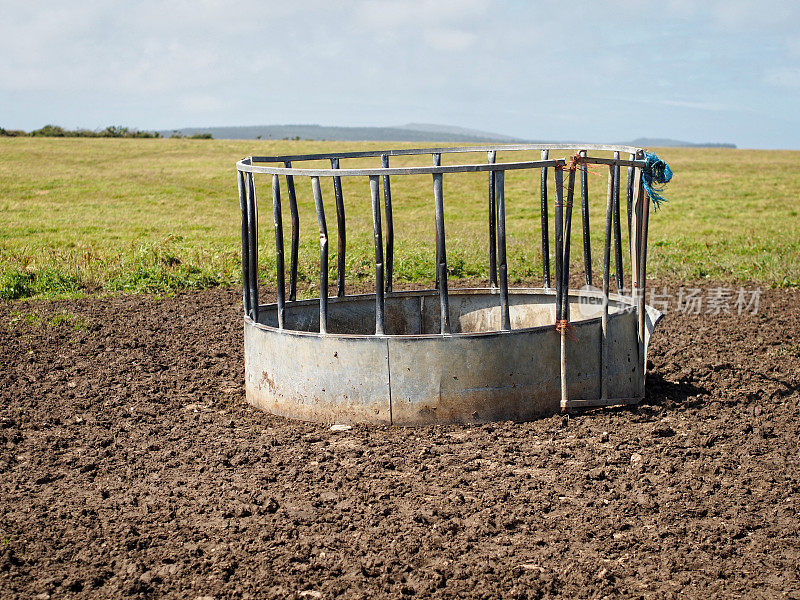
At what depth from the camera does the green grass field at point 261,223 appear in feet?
41.1

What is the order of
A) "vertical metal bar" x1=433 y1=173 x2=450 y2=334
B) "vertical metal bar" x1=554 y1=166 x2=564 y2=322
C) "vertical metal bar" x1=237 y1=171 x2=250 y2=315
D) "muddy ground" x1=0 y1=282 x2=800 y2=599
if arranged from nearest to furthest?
"muddy ground" x1=0 y1=282 x2=800 y2=599 < "vertical metal bar" x1=433 y1=173 x2=450 y2=334 < "vertical metal bar" x1=554 y1=166 x2=564 y2=322 < "vertical metal bar" x1=237 y1=171 x2=250 y2=315

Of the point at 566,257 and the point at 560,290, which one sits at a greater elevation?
the point at 566,257

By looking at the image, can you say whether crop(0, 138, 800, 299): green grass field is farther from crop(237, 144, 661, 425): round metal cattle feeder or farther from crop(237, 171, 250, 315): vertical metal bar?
crop(237, 144, 661, 425): round metal cattle feeder

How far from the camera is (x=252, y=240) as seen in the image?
6551 millimetres

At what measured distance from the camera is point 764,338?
28.3 ft

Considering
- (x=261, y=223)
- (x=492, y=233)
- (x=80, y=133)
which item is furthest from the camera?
(x=80, y=133)

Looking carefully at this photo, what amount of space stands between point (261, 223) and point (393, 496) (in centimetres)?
1799

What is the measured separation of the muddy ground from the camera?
4.03 metres

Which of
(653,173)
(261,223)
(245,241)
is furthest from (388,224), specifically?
(261,223)

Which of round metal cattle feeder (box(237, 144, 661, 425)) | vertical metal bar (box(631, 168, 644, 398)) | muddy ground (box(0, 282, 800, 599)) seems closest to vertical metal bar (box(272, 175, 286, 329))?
round metal cattle feeder (box(237, 144, 661, 425))

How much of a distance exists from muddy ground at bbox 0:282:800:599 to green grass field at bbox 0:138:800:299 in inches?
195

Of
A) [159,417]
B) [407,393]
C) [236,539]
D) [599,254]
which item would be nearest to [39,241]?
[599,254]

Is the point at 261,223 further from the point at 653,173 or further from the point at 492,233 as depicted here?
the point at 653,173

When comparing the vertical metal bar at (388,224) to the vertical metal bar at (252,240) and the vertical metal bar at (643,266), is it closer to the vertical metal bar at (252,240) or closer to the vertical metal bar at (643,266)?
the vertical metal bar at (252,240)
